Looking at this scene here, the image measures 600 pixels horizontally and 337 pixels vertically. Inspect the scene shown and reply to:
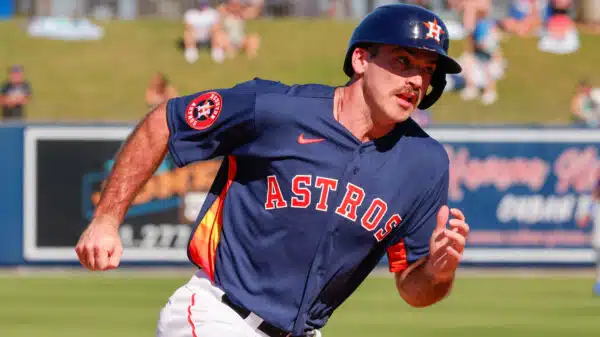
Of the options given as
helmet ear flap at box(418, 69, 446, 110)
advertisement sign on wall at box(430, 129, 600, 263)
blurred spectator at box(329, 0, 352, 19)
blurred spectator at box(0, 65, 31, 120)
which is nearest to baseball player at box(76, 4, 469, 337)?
helmet ear flap at box(418, 69, 446, 110)

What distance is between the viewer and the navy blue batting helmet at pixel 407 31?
535cm

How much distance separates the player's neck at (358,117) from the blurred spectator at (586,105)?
19.9 metres

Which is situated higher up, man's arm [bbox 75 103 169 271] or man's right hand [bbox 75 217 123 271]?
man's arm [bbox 75 103 169 271]

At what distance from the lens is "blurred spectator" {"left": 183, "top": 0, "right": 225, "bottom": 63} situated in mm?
30531

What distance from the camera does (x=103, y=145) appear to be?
18453 mm

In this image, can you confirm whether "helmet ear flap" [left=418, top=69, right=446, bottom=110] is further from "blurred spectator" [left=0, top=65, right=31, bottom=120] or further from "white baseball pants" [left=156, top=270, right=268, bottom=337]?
"blurred spectator" [left=0, top=65, right=31, bottom=120]

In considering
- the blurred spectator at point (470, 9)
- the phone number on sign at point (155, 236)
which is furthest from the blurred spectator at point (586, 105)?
the phone number on sign at point (155, 236)

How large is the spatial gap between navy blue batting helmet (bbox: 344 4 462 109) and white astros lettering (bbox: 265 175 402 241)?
62 cm

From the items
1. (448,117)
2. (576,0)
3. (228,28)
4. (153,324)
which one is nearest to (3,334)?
(153,324)

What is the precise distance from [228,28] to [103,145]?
512 inches

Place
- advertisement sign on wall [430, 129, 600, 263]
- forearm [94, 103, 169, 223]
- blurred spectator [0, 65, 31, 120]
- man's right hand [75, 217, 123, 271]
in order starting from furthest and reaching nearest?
1. blurred spectator [0, 65, 31, 120]
2. advertisement sign on wall [430, 129, 600, 263]
3. forearm [94, 103, 169, 223]
4. man's right hand [75, 217, 123, 271]

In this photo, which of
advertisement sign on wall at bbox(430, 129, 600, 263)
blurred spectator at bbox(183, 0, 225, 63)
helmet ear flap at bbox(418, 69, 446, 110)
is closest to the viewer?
helmet ear flap at bbox(418, 69, 446, 110)

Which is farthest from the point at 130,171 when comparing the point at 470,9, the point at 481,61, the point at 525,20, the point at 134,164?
the point at 525,20

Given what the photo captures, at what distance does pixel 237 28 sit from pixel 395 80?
26.1m
